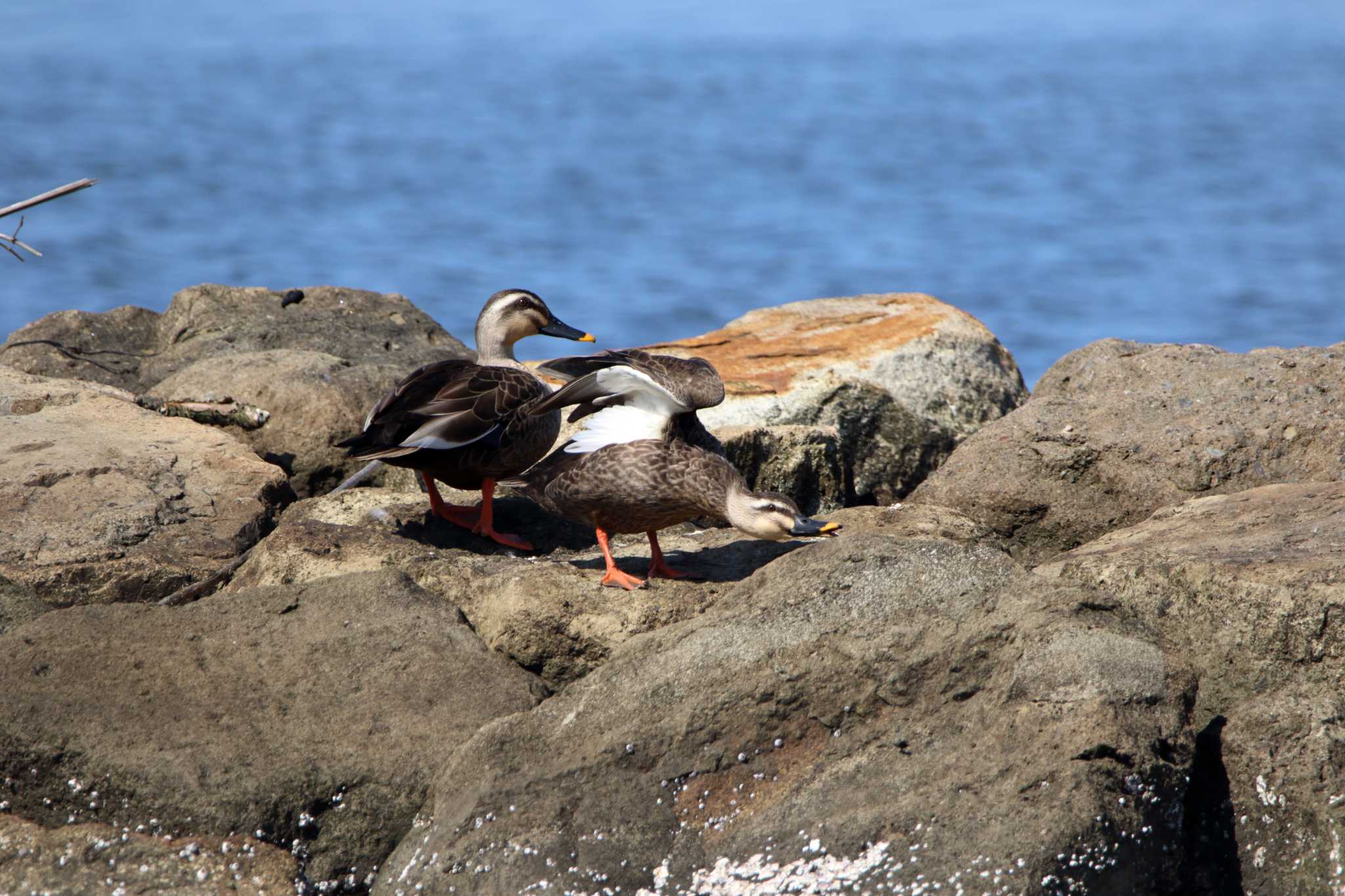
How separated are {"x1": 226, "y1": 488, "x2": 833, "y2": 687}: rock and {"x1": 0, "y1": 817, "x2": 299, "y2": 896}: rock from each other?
1087 mm

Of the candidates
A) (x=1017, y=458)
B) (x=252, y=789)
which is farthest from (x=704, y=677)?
(x=1017, y=458)

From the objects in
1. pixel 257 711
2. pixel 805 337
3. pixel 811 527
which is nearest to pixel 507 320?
pixel 805 337

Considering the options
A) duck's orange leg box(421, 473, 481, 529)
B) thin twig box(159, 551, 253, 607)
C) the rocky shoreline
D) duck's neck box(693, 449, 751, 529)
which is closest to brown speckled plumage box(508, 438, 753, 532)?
duck's neck box(693, 449, 751, 529)

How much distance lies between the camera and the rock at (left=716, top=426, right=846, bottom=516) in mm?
5812

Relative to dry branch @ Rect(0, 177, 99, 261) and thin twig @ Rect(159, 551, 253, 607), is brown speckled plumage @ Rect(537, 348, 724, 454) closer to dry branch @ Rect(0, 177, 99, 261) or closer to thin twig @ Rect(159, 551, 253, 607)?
thin twig @ Rect(159, 551, 253, 607)

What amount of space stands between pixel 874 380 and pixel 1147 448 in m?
1.56

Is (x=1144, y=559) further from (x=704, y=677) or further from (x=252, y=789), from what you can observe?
(x=252, y=789)

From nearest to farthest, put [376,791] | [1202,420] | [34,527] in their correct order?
[376,791] → [34,527] → [1202,420]

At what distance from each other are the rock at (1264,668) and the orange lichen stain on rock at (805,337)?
2.59m

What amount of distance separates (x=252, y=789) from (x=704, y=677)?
3.72 feet

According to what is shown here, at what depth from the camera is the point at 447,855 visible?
3391mm

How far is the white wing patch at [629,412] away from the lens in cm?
508

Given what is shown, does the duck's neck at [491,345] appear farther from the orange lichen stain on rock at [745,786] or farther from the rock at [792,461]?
the orange lichen stain on rock at [745,786]

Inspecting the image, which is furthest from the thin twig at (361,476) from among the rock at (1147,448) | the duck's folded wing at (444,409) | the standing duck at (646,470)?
the rock at (1147,448)
